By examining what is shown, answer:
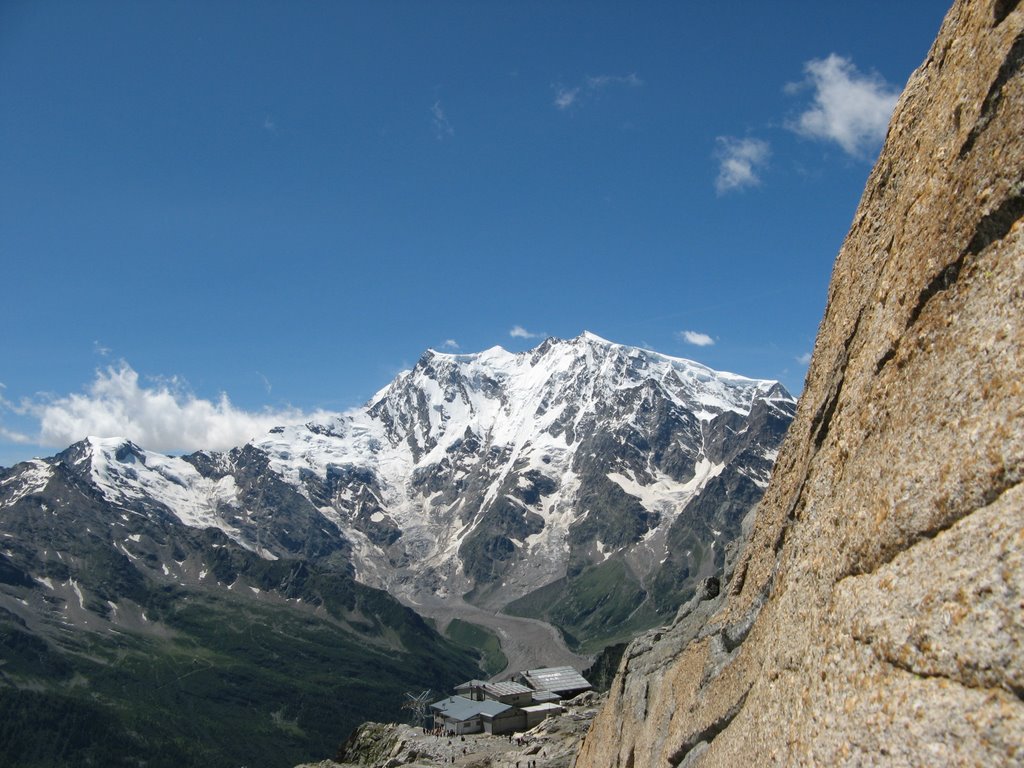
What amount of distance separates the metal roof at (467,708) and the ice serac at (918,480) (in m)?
71.4

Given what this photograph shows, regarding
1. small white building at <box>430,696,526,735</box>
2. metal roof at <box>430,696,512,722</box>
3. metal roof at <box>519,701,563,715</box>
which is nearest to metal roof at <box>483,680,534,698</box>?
metal roof at <box>430,696,512,722</box>

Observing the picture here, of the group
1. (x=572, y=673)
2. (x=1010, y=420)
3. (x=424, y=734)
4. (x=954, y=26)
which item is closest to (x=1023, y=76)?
(x=954, y=26)

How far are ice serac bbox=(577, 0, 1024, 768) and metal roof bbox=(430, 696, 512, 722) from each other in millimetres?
71398

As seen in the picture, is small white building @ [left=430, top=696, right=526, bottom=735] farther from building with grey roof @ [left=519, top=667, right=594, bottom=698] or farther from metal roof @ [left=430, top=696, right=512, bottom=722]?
building with grey roof @ [left=519, top=667, right=594, bottom=698]

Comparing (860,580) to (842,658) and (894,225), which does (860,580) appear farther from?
(894,225)

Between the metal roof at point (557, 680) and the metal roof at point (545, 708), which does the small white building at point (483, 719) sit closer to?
the metal roof at point (545, 708)

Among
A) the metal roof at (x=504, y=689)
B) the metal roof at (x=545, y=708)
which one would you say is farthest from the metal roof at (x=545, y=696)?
the metal roof at (x=545, y=708)

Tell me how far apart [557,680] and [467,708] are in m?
19.3

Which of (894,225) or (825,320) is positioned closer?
(894,225)

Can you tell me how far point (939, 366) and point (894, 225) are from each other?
4.41 metres

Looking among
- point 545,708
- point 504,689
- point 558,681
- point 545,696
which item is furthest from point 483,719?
point 558,681

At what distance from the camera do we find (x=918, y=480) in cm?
1157

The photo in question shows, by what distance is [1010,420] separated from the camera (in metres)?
10.0

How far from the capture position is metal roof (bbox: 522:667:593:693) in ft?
323
